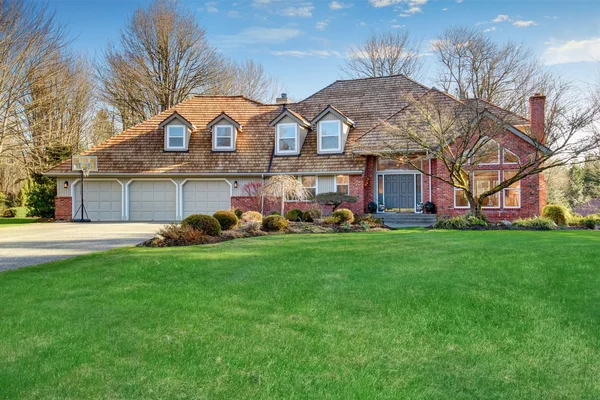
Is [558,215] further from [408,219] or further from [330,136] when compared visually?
[330,136]

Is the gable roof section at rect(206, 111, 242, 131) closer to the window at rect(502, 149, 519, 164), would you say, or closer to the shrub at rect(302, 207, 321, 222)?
the shrub at rect(302, 207, 321, 222)

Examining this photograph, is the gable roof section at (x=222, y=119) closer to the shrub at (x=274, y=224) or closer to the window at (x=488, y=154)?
the shrub at (x=274, y=224)

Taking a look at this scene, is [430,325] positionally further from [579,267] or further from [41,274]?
[41,274]

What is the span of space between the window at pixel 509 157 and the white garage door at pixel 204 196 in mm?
13375

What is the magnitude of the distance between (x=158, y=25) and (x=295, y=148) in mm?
15475

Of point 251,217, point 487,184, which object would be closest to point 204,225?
point 251,217

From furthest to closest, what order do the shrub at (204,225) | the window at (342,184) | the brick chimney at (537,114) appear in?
1. the window at (342,184)
2. the brick chimney at (537,114)
3. the shrub at (204,225)

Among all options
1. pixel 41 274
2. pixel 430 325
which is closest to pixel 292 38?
pixel 41 274

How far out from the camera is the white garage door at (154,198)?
22453 millimetres

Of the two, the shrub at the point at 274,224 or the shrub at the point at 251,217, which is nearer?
the shrub at the point at 274,224

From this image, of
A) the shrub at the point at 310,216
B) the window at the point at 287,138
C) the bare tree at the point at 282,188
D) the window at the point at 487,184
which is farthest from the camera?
the window at the point at 287,138

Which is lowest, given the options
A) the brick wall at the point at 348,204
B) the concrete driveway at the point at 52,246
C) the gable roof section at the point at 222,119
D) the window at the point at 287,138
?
the concrete driveway at the point at 52,246

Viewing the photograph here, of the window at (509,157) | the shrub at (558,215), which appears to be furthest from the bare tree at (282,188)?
the shrub at (558,215)

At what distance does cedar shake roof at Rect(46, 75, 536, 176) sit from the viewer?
21.5 metres
